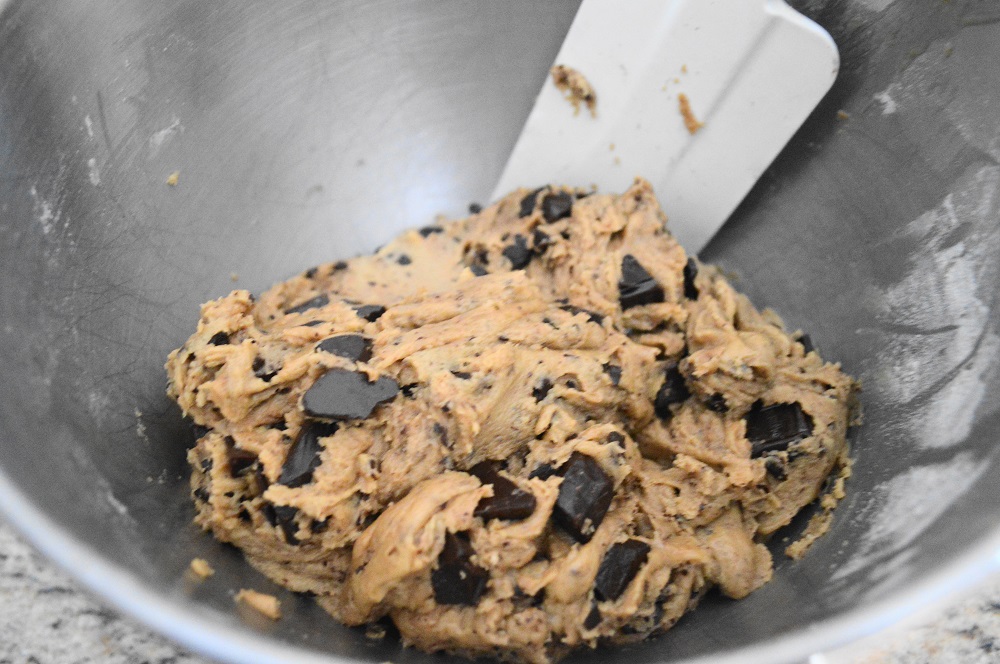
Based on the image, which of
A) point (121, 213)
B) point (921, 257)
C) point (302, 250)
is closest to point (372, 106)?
point (302, 250)

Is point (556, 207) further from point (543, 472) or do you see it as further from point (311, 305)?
point (543, 472)

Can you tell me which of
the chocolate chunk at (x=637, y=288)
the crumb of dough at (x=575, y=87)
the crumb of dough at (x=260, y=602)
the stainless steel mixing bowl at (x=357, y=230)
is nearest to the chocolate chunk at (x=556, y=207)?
the chocolate chunk at (x=637, y=288)

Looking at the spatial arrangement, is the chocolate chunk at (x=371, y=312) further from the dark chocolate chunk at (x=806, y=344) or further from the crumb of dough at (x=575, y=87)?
the dark chocolate chunk at (x=806, y=344)

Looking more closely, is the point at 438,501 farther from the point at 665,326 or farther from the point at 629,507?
the point at 665,326

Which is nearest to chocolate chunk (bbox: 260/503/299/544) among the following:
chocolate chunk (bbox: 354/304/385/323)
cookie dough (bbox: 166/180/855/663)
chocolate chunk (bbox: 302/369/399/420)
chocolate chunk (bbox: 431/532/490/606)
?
cookie dough (bbox: 166/180/855/663)

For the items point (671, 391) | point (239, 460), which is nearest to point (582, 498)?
point (671, 391)

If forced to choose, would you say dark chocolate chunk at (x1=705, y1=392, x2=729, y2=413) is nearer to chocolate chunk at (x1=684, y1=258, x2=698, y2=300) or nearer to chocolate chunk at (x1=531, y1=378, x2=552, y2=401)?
chocolate chunk at (x1=684, y1=258, x2=698, y2=300)
